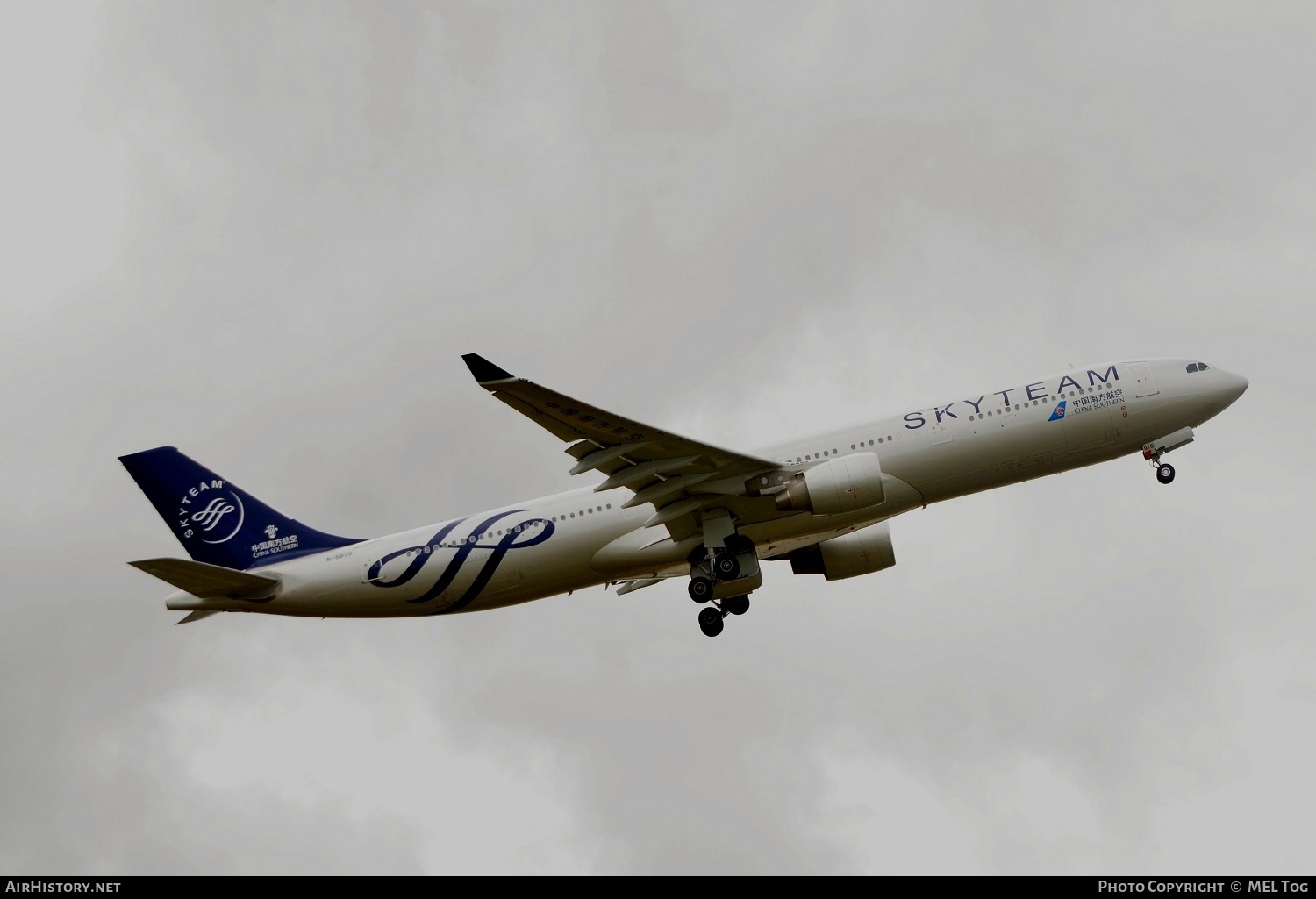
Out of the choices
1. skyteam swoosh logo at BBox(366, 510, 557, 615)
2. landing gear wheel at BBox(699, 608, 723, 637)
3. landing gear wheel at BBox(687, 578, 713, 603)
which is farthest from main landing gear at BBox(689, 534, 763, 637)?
skyteam swoosh logo at BBox(366, 510, 557, 615)

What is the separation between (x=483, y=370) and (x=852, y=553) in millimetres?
16793

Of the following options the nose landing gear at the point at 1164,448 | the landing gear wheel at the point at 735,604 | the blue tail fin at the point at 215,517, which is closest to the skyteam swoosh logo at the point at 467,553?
the blue tail fin at the point at 215,517

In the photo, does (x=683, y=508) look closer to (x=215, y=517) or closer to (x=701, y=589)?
(x=701, y=589)

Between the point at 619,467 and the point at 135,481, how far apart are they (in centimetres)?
1640

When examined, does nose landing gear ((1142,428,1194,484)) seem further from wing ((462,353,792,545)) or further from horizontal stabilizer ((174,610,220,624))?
horizontal stabilizer ((174,610,220,624))

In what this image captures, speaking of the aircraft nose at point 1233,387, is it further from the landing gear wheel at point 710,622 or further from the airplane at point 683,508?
the landing gear wheel at point 710,622

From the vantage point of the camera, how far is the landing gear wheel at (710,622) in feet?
154

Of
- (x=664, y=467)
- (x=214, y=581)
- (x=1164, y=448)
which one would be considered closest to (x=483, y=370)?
(x=664, y=467)

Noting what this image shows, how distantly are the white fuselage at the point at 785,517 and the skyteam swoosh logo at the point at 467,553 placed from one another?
0.04m

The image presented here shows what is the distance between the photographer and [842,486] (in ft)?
135

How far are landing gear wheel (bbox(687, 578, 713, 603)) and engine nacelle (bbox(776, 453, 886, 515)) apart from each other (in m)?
4.17

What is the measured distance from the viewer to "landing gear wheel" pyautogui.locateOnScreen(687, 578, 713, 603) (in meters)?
44.1
